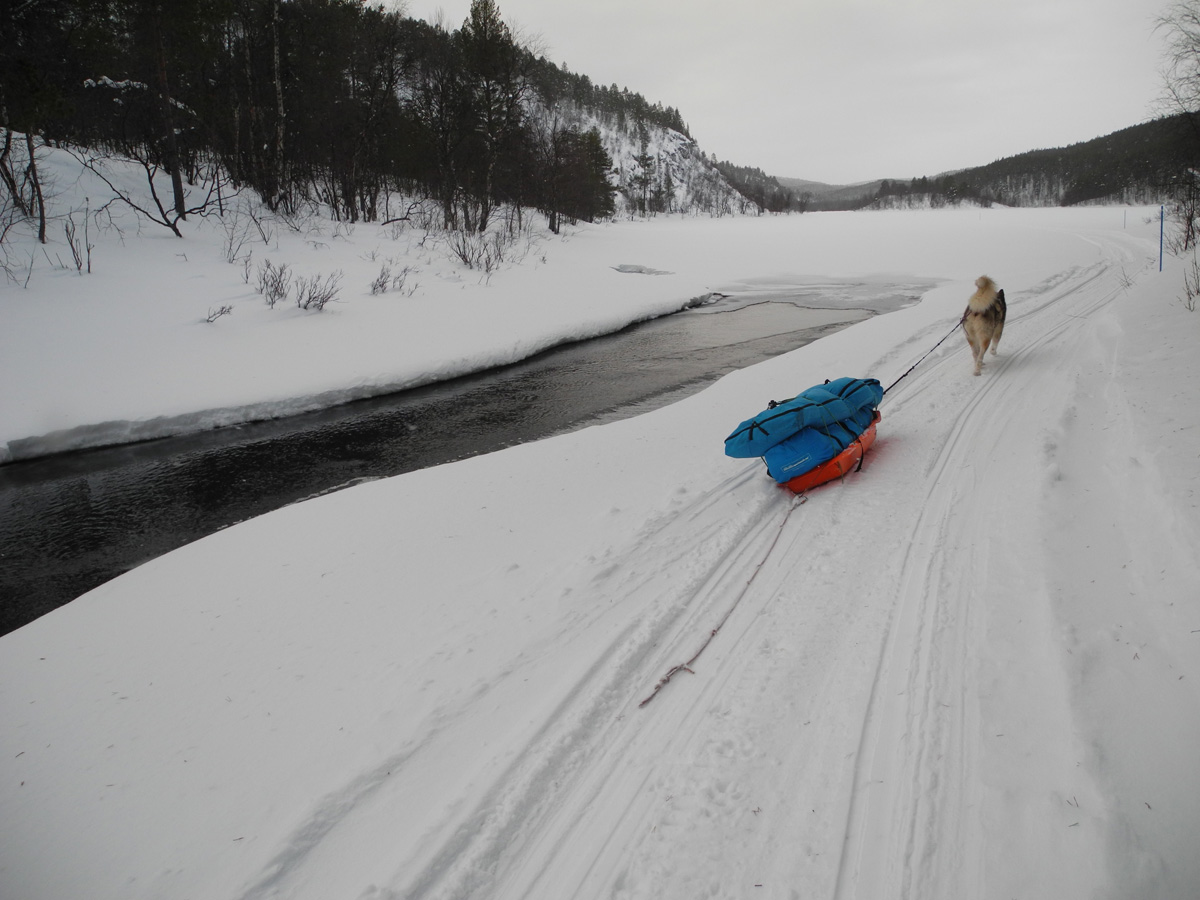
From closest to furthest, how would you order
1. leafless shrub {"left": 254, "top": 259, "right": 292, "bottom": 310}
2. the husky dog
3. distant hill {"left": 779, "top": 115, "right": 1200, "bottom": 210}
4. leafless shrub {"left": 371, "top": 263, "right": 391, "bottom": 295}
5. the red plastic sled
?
the red plastic sled < the husky dog < leafless shrub {"left": 254, "top": 259, "right": 292, "bottom": 310} < leafless shrub {"left": 371, "top": 263, "right": 391, "bottom": 295} < distant hill {"left": 779, "top": 115, "right": 1200, "bottom": 210}

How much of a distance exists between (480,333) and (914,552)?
9910 millimetres

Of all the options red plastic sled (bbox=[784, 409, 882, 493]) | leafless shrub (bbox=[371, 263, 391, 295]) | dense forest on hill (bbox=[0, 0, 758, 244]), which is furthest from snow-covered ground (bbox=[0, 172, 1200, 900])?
dense forest on hill (bbox=[0, 0, 758, 244])

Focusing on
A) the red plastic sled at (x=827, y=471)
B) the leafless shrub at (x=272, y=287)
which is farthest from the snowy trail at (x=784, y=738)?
the leafless shrub at (x=272, y=287)

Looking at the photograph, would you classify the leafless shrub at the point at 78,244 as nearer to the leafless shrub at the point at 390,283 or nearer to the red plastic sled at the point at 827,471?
the leafless shrub at the point at 390,283

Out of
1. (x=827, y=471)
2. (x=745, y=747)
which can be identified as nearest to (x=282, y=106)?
(x=827, y=471)

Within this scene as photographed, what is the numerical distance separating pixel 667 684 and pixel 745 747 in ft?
1.57

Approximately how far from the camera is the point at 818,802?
2031 millimetres

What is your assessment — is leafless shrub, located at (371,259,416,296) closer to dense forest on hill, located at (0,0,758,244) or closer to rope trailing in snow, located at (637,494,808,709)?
dense forest on hill, located at (0,0,758,244)

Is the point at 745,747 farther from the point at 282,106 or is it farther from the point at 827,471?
the point at 282,106

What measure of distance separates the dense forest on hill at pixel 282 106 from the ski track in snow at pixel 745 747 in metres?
15.0

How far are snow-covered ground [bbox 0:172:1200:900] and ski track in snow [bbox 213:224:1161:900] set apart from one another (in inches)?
0.5

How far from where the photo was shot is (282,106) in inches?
669

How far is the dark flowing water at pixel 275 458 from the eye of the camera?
5.00 meters

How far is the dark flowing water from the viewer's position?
5.00 meters
